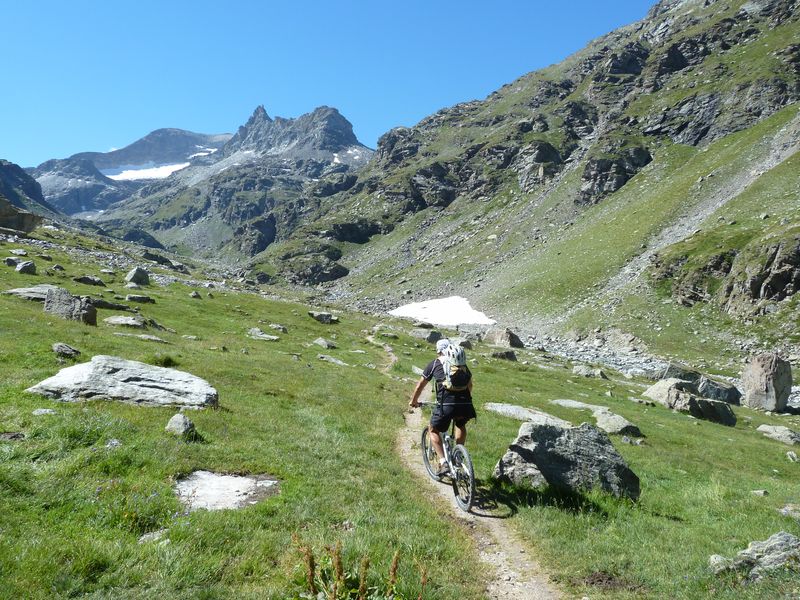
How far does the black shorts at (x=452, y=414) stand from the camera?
12.0 metres

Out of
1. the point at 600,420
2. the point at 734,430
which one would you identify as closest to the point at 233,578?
the point at 600,420

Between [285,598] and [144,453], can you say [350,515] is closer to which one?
[285,598]

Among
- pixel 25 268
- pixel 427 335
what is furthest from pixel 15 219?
pixel 427 335

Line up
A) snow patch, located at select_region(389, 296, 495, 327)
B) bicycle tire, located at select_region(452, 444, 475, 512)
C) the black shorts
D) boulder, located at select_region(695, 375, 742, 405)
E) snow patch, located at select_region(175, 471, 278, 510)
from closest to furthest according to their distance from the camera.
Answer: snow patch, located at select_region(175, 471, 278, 510)
bicycle tire, located at select_region(452, 444, 475, 512)
the black shorts
boulder, located at select_region(695, 375, 742, 405)
snow patch, located at select_region(389, 296, 495, 327)

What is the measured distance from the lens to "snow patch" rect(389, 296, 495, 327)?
100625 millimetres

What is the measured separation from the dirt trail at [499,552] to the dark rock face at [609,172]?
146 m

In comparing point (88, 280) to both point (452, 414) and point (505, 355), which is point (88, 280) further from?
point (452, 414)

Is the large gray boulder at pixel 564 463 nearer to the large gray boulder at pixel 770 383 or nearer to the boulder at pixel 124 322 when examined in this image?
the boulder at pixel 124 322

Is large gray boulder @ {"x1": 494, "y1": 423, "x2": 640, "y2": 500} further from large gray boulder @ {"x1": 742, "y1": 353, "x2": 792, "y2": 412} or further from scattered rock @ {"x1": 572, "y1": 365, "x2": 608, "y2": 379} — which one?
large gray boulder @ {"x1": 742, "y1": 353, "x2": 792, "y2": 412}

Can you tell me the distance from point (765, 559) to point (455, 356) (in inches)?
275

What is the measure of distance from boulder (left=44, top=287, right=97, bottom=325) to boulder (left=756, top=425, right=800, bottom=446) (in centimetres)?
4688

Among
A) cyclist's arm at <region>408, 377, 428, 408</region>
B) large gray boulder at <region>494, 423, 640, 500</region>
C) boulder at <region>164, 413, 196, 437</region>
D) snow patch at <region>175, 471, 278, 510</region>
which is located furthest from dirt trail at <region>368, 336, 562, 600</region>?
boulder at <region>164, 413, 196, 437</region>

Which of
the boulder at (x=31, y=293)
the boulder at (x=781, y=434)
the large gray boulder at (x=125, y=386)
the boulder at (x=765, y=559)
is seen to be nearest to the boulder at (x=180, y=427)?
the large gray boulder at (x=125, y=386)

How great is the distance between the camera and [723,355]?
55500 mm
